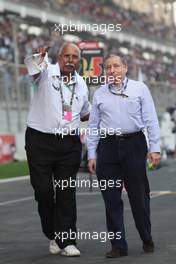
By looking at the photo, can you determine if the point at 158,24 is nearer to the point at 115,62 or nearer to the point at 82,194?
the point at 82,194

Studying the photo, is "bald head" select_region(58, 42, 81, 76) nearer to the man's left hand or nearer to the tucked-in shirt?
the tucked-in shirt

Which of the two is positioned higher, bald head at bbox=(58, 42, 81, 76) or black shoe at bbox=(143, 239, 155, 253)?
bald head at bbox=(58, 42, 81, 76)

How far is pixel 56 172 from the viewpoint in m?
7.70

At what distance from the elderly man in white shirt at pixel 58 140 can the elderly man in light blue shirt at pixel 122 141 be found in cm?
21

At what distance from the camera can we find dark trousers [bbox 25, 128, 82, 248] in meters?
7.61

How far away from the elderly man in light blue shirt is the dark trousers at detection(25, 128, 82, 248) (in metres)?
0.23

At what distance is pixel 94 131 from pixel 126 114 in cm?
35

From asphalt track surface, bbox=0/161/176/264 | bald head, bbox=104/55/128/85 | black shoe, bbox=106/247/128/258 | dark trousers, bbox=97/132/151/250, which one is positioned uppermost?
bald head, bbox=104/55/128/85

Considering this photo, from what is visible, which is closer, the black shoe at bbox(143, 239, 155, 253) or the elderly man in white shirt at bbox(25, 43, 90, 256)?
the elderly man in white shirt at bbox(25, 43, 90, 256)

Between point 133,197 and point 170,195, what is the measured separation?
675 centimetres

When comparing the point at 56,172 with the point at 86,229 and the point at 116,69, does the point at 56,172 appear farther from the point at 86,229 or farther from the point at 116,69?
the point at 86,229

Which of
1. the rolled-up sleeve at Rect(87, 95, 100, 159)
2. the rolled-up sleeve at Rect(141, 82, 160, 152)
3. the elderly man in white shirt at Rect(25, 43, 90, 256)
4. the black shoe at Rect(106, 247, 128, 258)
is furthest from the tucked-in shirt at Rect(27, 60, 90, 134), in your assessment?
the black shoe at Rect(106, 247, 128, 258)

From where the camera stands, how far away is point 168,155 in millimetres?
31328

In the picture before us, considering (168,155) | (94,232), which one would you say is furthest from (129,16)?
(94,232)
